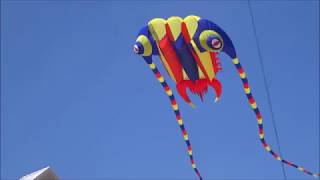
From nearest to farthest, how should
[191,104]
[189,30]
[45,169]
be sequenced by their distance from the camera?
1. [45,169]
2. [189,30]
3. [191,104]

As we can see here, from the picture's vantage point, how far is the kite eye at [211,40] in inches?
701

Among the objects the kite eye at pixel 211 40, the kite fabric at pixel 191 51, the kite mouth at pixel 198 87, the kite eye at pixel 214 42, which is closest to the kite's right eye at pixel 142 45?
the kite fabric at pixel 191 51

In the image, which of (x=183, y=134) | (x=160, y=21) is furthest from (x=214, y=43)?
(x=183, y=134)

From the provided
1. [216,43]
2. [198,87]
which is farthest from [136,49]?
[216,43]

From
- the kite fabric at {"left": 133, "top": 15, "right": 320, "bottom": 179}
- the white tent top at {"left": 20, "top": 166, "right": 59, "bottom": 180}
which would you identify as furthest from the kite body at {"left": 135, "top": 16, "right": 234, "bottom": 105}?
the white tent top at {"left": 20, "top": 166, "right": 59, "bottom": 180}

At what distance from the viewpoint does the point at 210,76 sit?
19109mm

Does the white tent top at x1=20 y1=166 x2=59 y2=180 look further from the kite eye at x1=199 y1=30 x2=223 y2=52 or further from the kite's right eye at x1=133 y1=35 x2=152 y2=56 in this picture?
the kite eye at x1=199 y1=30 x2=223 y2=52

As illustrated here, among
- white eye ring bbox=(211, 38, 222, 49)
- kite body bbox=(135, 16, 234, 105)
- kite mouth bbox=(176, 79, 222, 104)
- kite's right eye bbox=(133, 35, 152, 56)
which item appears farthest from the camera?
kite mouth bbox=(176, 79, 222, 104)

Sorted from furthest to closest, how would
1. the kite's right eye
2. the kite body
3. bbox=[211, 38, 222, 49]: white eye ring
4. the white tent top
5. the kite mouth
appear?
→ the kite mouth, the kite's right eye, the kite body, bbox=[211, 38, 222, 49]: white eye ring, the white tent top

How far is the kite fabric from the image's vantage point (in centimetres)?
1811

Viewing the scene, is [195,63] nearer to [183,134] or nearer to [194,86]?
[194,86]

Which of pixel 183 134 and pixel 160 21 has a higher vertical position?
pixel 160 21

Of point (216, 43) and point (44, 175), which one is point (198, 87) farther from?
point (44, 175)

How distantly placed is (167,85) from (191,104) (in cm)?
117
